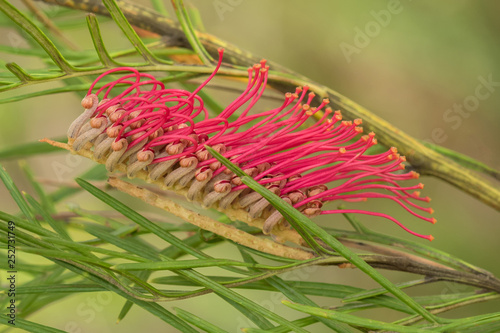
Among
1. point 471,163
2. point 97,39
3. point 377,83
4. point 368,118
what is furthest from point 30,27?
point 377,83

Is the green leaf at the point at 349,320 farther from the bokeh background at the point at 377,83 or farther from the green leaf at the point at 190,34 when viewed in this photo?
the bokeh background at the point at 377,83

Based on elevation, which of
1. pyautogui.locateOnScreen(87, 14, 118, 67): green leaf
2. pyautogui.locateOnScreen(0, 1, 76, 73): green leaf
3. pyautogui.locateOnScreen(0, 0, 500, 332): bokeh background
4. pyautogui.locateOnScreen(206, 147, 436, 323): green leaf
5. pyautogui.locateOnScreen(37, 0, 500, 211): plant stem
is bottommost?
pyautogui.locateOnScreen(206, 147, 436, 323): green leaf

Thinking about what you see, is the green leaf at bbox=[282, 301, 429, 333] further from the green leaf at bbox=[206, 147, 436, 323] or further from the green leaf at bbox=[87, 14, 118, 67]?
the green leaf at bbox=[87, 14, 118, 67]

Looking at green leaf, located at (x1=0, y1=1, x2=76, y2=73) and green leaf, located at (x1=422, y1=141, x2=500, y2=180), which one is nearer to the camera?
green leaf, located at (x1=0, y1=1, x2=76, y2=73)

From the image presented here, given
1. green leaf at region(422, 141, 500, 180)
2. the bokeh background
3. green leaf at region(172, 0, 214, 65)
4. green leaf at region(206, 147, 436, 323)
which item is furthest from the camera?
the bokeh background

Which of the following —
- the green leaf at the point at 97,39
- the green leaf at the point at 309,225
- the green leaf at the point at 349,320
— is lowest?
the green leaf at the point at 349,320

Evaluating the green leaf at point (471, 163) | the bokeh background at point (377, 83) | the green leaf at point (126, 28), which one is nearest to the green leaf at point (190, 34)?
the green leaf at point (126, 28)

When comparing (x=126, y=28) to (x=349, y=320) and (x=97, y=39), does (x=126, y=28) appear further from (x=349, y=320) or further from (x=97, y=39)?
(x=349, y=320)

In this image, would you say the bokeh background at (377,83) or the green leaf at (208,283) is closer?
the green leaf at (208,283)

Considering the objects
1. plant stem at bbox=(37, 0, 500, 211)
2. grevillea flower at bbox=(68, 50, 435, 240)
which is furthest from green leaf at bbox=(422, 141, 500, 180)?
grevillea flower at bbox=(68, 50, 435, 240)

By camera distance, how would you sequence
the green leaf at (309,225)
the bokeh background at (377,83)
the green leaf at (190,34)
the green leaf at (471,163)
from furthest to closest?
the bokeh background at (377,83)
the green leaf at (471,163)
the green leaf at (190,34)
the green leaf at (309,225)
